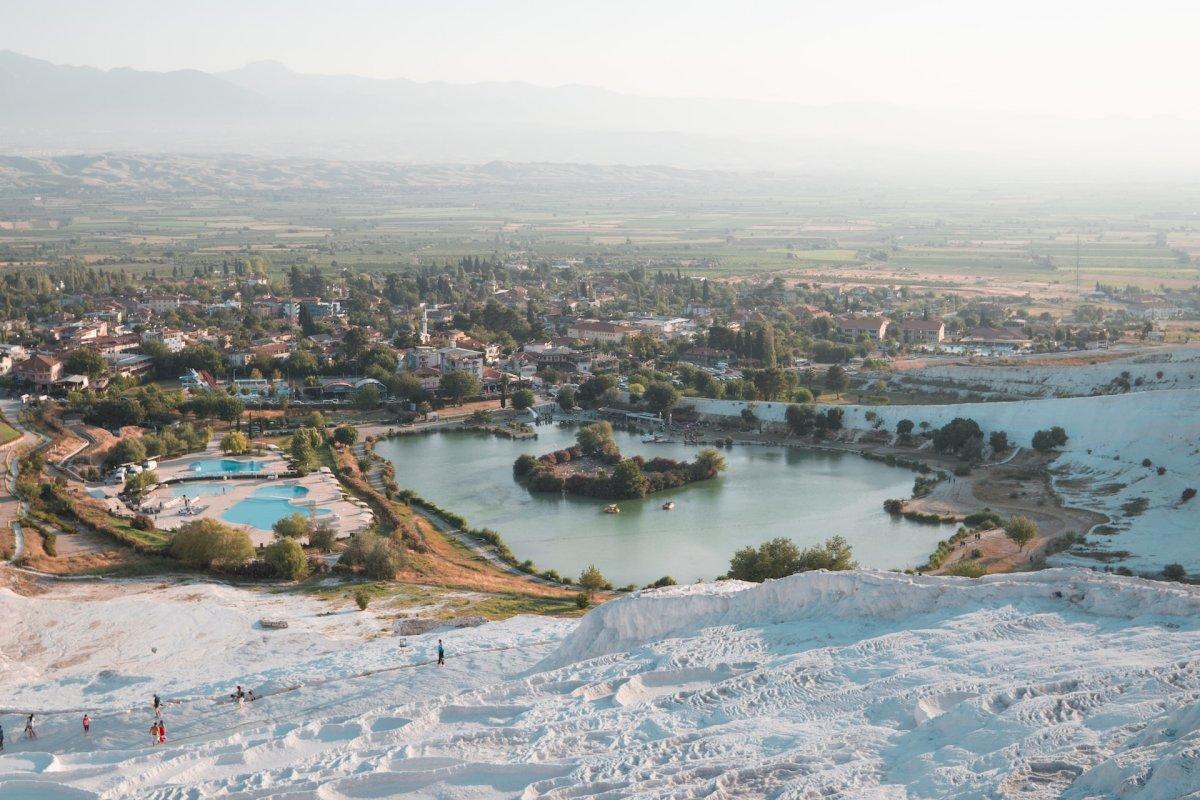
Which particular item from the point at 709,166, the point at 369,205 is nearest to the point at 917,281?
the point at 369,205

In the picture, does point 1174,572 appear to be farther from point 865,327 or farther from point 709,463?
point 865,327

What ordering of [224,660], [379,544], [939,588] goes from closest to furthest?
[939,588] → [224,660] → [379,544]

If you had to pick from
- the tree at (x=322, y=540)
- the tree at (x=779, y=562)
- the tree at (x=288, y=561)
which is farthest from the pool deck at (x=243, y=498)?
the tree at (x=779, y=562)

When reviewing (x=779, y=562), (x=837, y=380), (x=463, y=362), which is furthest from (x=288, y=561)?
(x=837, y=380)

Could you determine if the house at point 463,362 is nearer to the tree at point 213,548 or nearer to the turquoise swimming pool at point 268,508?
the turquoise swimming pool at point 268,508

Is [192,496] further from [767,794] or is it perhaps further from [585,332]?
[585,332]

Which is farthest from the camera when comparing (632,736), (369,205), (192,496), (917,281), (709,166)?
(709,166)
